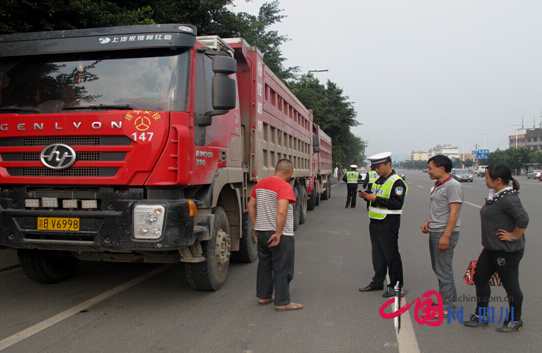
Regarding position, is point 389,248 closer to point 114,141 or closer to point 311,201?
Answer: point 114,141

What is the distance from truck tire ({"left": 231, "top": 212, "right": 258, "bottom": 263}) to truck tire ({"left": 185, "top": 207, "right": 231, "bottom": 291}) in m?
0.75

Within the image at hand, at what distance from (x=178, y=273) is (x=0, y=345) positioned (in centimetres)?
252

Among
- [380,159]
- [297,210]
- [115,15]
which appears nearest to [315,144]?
[297,210]

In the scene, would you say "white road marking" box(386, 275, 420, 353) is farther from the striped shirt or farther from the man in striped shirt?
the striped shirt

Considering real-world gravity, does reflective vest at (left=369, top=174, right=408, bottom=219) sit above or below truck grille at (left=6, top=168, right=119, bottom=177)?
below

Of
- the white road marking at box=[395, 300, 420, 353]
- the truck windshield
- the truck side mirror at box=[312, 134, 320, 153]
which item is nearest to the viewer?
the white road marking at box=[395, 300, 420, 353]

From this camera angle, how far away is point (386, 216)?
187 inches

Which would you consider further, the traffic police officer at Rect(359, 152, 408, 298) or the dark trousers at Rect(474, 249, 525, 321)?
the traffic police officer at Rect(359, 152, 408, 298)

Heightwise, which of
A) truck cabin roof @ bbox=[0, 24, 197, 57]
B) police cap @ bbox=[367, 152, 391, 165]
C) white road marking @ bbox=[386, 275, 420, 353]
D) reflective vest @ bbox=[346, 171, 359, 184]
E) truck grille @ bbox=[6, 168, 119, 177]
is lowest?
white road marking @ bbox=[386, 275, 420, 353]

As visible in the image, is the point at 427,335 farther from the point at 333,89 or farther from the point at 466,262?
the point at 333,89

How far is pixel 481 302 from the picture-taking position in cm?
389

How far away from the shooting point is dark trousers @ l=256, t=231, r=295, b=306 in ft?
14.2

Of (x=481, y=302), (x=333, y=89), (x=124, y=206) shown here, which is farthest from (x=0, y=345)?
(x=333, y=89)

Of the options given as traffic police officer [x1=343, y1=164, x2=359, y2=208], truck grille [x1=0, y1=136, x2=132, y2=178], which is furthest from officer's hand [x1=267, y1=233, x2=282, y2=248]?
traffic police officer [x1=343, y1=164, x2=359, y2=208]
